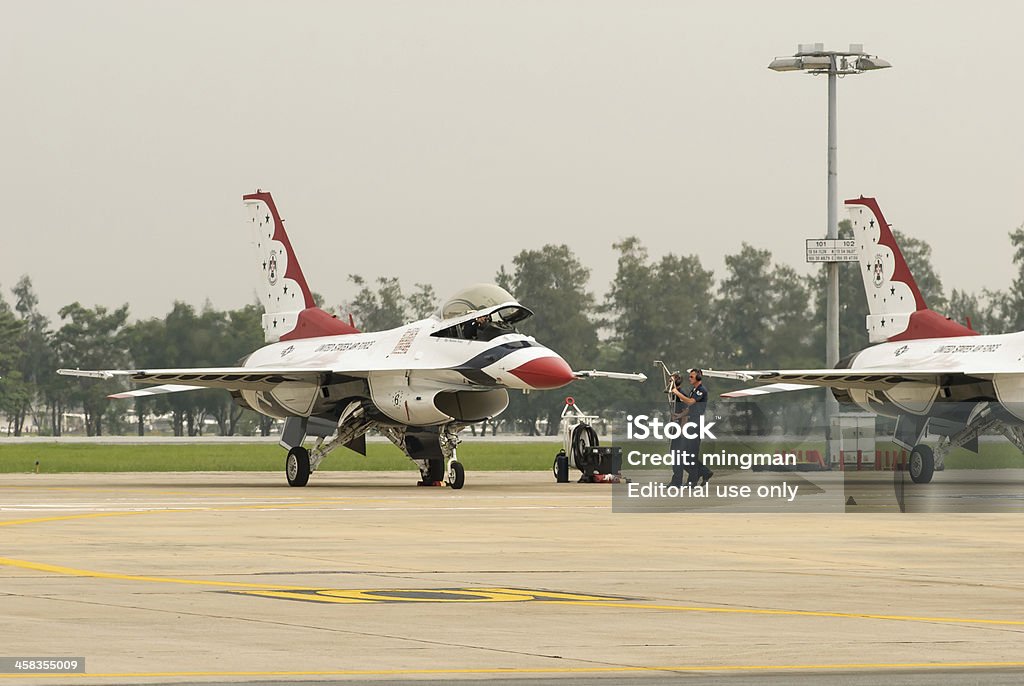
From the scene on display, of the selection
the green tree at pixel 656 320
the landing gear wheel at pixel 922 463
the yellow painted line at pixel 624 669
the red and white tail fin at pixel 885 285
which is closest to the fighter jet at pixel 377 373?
the landing gear wheel at pixel 922 463

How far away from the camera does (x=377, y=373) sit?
3253 centimetres

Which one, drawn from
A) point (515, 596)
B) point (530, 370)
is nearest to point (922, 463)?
point (530, 370)

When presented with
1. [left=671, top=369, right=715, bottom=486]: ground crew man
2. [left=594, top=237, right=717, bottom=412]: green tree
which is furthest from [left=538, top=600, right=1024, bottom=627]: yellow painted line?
[left=594, top=237, right=717, bottom=412]: green tree

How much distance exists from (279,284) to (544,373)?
11207 mm

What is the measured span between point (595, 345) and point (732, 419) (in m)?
97.8

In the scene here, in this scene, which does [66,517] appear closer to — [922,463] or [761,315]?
[922,463]

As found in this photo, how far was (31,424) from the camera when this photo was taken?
138875 mm

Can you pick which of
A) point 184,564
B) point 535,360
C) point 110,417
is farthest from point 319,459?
point 110,417

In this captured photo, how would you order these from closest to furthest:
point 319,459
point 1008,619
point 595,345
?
point 1008,619, point 319,459, point 595,345

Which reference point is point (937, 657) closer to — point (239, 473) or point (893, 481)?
point (893, 481)

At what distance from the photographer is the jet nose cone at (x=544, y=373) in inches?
1145

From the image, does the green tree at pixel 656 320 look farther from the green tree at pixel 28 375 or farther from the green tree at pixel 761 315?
the green tree at pixel 28 375

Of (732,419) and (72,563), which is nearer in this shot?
(72,563)

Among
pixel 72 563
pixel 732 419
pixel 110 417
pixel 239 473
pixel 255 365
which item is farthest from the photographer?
pixel 110 417
